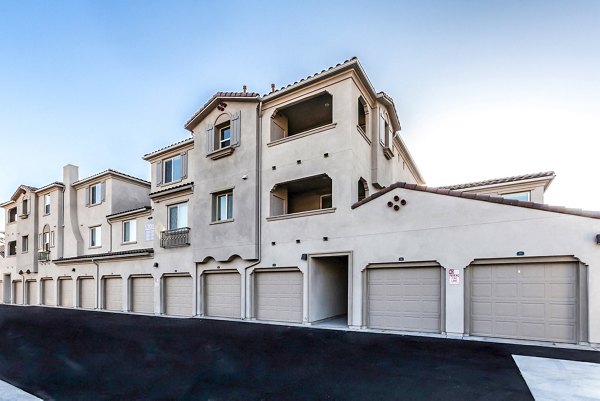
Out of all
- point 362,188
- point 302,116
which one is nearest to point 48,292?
point 302,116

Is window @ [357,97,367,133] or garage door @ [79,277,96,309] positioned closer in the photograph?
window @ [357,97,367,133]

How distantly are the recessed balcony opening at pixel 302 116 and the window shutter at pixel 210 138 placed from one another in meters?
3.18

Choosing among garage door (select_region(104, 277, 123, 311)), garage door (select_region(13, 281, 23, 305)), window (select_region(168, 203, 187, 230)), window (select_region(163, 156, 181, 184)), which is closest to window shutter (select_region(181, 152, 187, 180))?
window (select_region(163, 156, 181, 184))

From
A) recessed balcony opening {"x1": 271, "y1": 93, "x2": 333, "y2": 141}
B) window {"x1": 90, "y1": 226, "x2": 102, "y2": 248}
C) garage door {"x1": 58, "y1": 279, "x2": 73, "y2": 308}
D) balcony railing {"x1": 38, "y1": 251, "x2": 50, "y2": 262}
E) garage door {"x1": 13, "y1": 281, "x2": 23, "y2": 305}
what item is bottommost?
garage door {"x1": 13, "y1": 281, "x2": 23, "y2": 305}

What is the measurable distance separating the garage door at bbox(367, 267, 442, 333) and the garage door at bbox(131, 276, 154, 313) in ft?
41.3

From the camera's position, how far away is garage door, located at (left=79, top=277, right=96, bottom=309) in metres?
21.2

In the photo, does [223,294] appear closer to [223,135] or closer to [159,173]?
[223,135]

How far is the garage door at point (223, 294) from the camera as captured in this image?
1445 centimetres

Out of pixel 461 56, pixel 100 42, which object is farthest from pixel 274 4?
pixel 100 42

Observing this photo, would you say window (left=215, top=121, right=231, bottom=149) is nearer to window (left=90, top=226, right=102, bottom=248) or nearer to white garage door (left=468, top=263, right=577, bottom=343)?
white garage door (left=468, top=263, right=577, bottom=343)

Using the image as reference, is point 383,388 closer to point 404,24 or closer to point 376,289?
point 376,289

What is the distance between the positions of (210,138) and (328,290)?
8880 mm

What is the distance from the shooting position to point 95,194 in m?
23.6

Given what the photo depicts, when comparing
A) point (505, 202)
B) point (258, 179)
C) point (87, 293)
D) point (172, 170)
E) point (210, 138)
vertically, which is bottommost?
point (87, 293)
